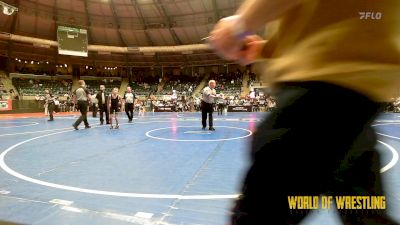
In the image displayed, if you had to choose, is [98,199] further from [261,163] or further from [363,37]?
[363,37]

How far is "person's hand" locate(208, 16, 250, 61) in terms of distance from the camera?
3.03ft

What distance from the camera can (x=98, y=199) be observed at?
9.07 ft

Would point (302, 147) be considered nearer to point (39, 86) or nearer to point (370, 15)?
point (370, 15)

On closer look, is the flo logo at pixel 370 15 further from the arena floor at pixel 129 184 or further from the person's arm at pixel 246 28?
the arena floor at pixel 129 184

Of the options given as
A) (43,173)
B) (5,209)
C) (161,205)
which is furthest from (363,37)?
(43,173)

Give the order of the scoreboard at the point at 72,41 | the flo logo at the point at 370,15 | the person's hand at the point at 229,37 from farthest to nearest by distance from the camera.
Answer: the scoreboard at the point at 72,41
the person's hand at the point at 229,37
the flo logo at the point at 370,15

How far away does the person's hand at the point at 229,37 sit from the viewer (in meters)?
0.92

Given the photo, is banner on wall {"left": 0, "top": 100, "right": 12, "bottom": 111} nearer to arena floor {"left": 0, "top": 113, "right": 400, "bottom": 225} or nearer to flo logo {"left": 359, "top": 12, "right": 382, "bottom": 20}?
arena floor {"left": 0, "top": 113, "right": 400, "bottom": 225}

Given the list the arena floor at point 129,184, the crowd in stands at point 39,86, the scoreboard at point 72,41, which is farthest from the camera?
the crowd in stands at point 39,86

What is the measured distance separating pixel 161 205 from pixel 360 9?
2338mm

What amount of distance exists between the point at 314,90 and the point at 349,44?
171 millimetres

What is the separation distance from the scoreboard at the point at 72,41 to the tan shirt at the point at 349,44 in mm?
35517

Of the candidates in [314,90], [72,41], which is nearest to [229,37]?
[314,90]

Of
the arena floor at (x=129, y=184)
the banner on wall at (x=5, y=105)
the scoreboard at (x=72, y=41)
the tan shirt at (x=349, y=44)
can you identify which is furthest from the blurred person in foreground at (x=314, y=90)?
the scoreboard at (x=72, y=41)
